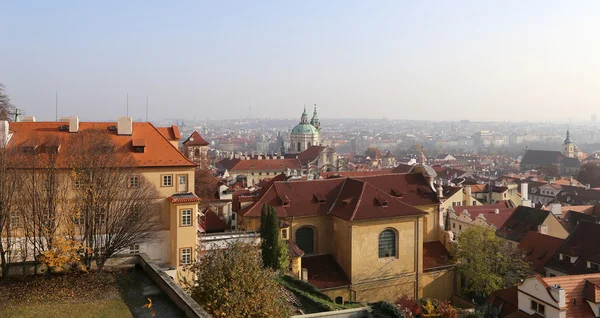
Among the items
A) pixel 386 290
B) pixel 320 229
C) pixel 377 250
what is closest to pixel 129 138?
pixel 320 229

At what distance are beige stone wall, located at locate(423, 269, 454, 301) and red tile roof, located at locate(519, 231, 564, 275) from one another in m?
6.63

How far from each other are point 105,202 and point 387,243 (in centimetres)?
2087

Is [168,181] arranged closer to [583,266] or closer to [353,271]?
[353,271]

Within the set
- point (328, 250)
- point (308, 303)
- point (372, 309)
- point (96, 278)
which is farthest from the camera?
point (328, 250)

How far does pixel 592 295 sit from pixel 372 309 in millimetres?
13633

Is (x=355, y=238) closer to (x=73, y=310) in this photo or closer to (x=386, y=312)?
(x=386, y=312)

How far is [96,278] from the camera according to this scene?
2236cm

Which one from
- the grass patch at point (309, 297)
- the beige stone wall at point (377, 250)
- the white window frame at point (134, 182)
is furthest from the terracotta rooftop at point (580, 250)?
the white window frame at point (134, 182)

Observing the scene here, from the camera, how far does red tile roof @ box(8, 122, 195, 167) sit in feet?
99.4

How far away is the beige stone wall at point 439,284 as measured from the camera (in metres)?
40.9

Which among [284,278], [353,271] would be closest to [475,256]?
[353,271]

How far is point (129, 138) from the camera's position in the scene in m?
32.0

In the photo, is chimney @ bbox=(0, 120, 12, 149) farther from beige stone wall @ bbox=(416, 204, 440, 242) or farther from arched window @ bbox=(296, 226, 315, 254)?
beige stone wall @ bbox=(416, 204, 440, 242)

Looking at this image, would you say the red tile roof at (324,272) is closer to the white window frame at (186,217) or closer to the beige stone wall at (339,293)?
the beige stone wall at (339,293)
